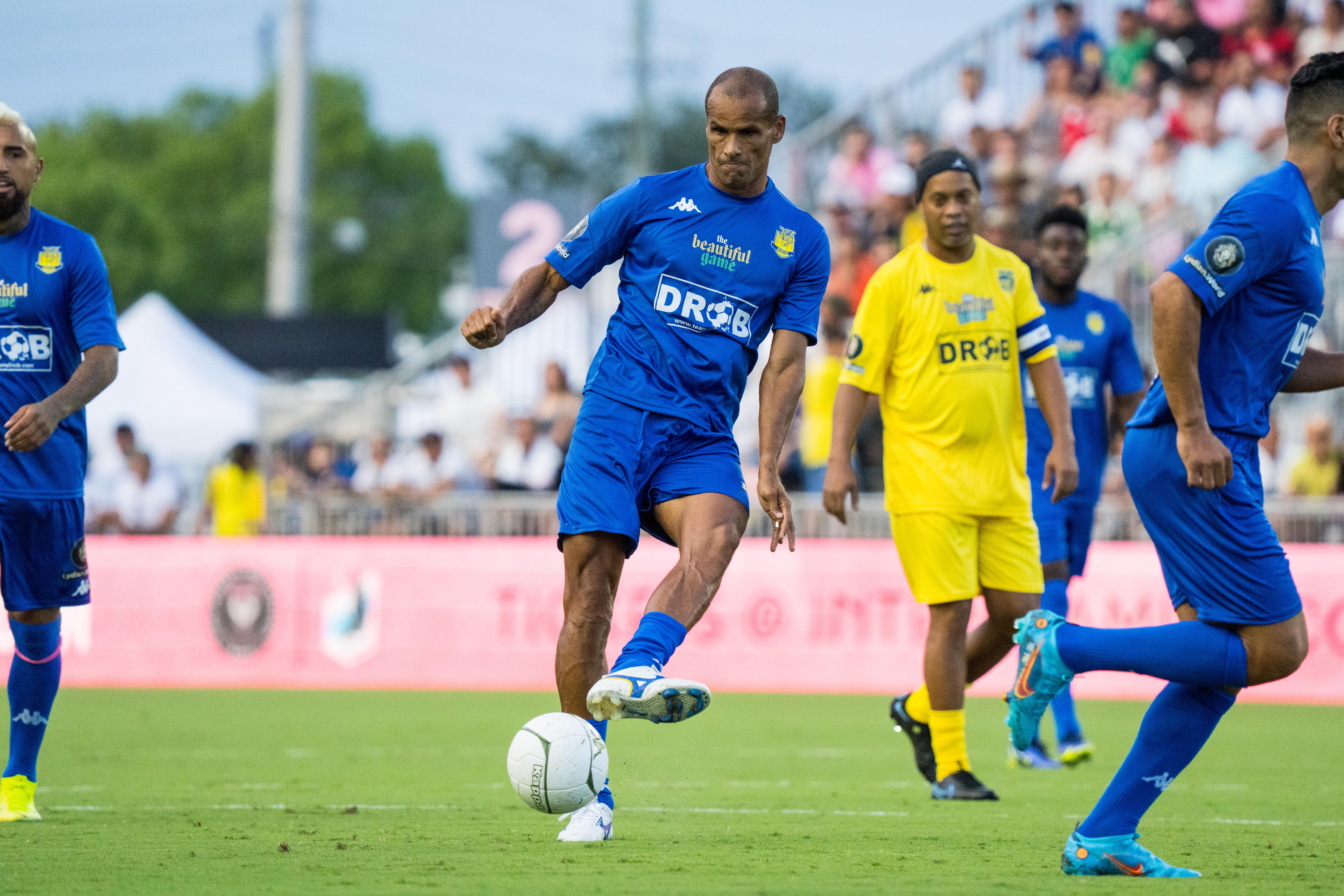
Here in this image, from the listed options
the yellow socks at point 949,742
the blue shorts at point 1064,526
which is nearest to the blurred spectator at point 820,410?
the blue shorts at point 1064,526

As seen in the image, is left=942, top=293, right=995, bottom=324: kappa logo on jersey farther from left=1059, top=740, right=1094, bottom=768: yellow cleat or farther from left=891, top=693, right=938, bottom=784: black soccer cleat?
left=1059, top=740, right=1094, bottom=768: yellow cleat

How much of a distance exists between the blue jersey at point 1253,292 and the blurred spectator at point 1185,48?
14688mm

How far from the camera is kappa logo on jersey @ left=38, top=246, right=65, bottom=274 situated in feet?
21.9

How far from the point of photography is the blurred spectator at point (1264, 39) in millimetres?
18375

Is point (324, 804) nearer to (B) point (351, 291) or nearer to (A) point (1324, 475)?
(A) point (1324, 475)

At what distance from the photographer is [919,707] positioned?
25.4 feet

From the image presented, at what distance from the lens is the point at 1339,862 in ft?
17.9

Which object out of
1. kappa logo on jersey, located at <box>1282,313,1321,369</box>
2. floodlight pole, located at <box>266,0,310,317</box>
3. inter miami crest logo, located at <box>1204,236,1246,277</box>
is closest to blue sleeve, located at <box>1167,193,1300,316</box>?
inter miami crest logo, located at <box>1204,236,1246,277</box>

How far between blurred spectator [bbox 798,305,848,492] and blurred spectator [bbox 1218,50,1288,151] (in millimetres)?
5134

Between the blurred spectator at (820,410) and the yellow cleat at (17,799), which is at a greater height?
the blurred spectator at (820,410)

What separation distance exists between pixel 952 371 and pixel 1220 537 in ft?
9.33

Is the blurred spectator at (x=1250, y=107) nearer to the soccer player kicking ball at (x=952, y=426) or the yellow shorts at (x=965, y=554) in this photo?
the soccer player kicking ball at (x=952, y=426)

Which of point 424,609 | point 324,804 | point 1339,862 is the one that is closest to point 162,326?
point 424,609

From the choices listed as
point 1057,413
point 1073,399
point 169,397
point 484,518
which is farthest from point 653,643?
point 169,397
